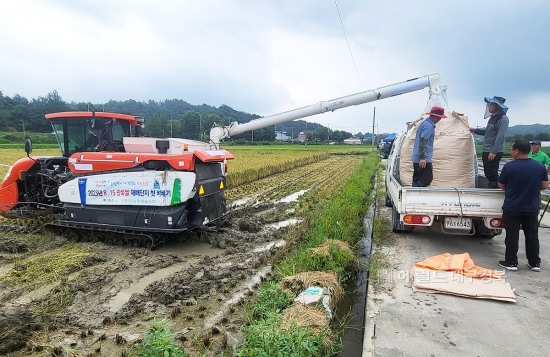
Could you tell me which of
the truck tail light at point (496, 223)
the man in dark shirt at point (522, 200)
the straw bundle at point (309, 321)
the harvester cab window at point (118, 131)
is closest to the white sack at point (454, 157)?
the truck tail light at point (496, 223)

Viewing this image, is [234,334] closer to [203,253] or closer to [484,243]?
[203,253]

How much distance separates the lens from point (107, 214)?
5.94 m

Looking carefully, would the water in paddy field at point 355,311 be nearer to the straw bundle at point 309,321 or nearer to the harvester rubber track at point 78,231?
the straw bundle at point 309,321

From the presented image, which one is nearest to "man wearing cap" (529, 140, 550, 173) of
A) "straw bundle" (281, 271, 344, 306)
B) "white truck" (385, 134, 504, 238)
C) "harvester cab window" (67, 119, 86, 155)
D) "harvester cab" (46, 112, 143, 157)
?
"white truck" (385, 134, 504, 238)

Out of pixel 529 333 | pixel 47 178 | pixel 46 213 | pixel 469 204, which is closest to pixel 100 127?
pixel 47 178

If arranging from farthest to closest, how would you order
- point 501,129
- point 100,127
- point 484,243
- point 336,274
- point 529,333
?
point 100,127, point 484,243, point 501,129, point 336,274, point 529,333

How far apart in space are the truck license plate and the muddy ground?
2.58 metres

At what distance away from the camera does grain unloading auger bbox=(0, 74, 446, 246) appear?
18.6 feet

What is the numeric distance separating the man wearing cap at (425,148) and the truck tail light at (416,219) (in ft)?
3.32

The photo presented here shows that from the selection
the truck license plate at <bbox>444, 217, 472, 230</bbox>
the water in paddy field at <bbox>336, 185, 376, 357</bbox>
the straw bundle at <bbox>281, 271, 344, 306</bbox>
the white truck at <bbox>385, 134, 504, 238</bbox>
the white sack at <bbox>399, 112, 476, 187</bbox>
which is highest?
the white sack at <bbox>399, 112, 476, 187</bbox>

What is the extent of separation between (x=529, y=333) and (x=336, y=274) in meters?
1.90

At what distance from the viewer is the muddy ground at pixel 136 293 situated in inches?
122

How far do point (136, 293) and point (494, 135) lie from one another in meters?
5.90

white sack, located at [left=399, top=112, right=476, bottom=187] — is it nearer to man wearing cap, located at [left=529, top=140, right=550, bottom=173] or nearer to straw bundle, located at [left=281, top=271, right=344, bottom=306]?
man wearing cap, located at [left=529, top=140, right=550, bottom=173]
